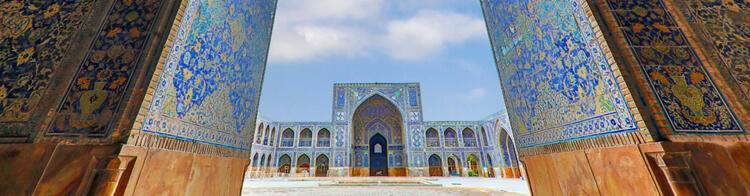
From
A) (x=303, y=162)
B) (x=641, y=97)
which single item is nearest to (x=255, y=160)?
(x=303, y=162)

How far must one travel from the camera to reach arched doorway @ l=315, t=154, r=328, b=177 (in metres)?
16.5

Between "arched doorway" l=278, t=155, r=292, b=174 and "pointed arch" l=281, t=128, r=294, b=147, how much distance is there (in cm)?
90

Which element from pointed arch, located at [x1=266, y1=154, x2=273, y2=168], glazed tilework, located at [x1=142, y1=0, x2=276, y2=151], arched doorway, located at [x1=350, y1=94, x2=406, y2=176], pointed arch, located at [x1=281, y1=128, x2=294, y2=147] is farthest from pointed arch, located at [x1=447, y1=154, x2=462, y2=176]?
glazed tilework, located at [x1=142, y1=0, x2=276, y2=151]

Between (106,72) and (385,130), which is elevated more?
(385,130)

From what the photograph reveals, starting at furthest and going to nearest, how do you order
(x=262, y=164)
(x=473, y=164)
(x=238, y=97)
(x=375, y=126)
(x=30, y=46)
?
1. (x=375, y=126)
2. (x=473, y=164)
3. (x=262, y=164)
4. (x=238, y=97)
5. (x=30, y=46)

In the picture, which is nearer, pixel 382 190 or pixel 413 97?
pixel 382 190

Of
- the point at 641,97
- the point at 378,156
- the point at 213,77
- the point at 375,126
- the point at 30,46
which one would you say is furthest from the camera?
the point at 375,126

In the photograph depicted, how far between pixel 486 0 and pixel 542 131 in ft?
5.62

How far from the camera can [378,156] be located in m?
17.4

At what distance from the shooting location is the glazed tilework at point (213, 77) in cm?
142

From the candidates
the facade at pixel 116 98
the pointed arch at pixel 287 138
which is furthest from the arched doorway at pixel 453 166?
the facade at pixel 116 98

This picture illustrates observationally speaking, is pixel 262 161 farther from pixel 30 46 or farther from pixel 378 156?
pixel 30 46

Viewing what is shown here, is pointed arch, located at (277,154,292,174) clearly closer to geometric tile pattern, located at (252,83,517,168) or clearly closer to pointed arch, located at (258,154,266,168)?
geometric tile pattern, located at (252,83,517,168)

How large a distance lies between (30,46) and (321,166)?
15996mm
